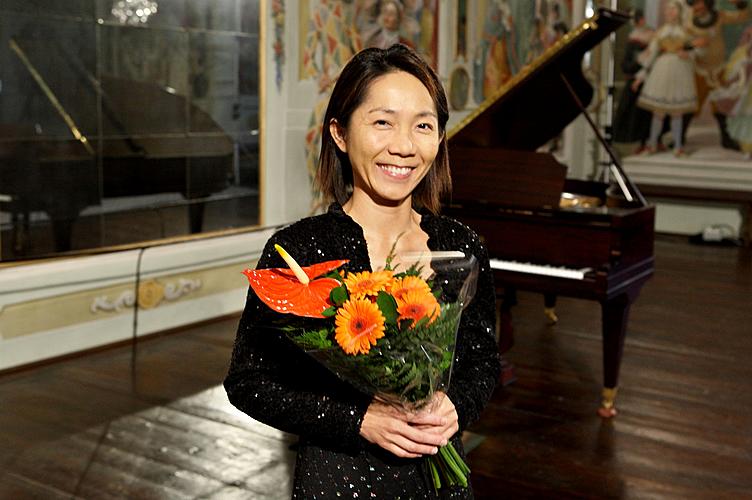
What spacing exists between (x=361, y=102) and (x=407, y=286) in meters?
0.40

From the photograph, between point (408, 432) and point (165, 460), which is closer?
point (408, 432)

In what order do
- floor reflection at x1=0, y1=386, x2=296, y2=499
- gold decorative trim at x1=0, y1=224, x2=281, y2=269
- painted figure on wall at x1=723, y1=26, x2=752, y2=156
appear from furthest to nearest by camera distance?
painted figure on wall at x1=723, y1=26, x2=752, y2=156 < gold decorative trim at x1=0, y1=224, x2=281, y2=269 < floor reflection at x1=0, y1=386, x2=296, y2=499

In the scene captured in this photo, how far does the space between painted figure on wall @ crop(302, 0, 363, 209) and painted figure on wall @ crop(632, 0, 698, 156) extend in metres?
5.76

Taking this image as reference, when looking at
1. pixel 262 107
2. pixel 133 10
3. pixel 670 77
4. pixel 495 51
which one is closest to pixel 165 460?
pixel 133 10

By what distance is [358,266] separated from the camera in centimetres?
179

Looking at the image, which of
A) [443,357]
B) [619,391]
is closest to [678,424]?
[619,391]

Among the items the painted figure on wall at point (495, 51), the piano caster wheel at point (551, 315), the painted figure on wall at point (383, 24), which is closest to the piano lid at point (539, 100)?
the piano caster wheel at point (551, 315)

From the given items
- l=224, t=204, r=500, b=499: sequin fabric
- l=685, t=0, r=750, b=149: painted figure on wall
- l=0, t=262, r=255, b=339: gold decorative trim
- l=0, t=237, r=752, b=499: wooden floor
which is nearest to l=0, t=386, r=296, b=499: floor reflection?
l=0, t=237, r=752, b=499: wooden floor

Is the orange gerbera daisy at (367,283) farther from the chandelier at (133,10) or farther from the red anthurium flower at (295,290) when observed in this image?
the chandelier at (133,10)

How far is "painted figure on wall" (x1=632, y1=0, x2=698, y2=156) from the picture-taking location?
1227 cm

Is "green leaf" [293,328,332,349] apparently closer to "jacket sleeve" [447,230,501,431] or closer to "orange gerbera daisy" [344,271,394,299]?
"orange gerbera daisy" [344,271,394,299]

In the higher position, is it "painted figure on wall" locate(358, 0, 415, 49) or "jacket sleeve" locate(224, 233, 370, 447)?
"painted figure on wall" locate(358, 0, 415, 49)

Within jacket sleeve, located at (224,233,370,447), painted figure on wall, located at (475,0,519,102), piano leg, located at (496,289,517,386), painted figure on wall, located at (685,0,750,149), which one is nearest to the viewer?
jacket sleeve, located at (224,233,370,447)

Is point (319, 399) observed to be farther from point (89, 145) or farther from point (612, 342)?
point (89, 145)
